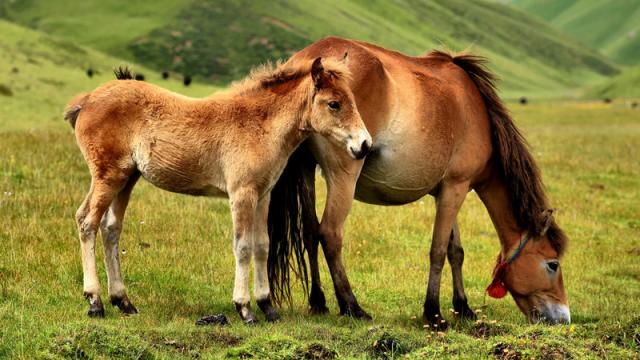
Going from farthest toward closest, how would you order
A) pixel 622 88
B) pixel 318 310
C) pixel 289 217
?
1. pixel 622 88
2. pixel 289 217
3. pixel 318 310

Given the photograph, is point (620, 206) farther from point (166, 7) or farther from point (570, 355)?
point (166, 7)

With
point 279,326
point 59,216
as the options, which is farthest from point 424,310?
point 59,216

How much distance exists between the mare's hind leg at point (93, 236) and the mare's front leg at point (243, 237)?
4.19 ft

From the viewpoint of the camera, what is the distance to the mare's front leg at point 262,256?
8.52m

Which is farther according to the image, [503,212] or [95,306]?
[503,212]

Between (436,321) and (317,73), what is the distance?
10.4ft

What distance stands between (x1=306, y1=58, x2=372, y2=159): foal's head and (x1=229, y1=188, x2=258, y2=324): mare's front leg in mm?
964

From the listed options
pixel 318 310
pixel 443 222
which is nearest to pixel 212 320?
pixel 318 310

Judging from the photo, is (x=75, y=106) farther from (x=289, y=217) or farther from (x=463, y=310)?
(x=463, y=310)

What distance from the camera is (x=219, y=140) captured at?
830cm

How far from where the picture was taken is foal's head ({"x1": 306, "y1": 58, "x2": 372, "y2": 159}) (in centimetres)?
788

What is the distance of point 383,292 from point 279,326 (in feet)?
8.88

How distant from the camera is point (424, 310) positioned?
9.31 meters

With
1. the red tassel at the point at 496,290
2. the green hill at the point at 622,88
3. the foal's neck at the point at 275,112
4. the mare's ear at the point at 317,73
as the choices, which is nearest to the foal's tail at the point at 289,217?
the foal's neck at the point at 275,112
